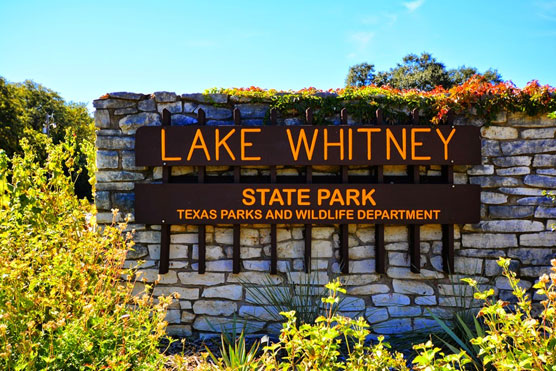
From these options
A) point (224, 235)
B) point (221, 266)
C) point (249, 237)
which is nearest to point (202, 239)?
point (224, 235)

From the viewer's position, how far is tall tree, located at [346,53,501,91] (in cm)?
1967

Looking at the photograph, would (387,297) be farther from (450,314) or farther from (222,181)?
(222,181)

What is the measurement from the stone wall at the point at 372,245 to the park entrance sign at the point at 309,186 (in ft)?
0.40

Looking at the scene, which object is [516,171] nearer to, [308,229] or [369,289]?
[369,289]

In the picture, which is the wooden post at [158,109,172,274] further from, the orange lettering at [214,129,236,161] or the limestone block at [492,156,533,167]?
the limestone block at [492,156,533,167]

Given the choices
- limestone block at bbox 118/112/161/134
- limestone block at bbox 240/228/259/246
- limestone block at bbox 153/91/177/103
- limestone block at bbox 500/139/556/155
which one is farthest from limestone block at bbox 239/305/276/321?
limestone block at bbox 500/139/556/155

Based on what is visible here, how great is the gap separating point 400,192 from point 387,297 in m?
1.07

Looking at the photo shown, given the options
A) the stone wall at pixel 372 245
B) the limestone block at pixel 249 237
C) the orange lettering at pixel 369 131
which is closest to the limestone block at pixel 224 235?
the stone wall at pixel 372 245

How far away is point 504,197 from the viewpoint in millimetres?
4051

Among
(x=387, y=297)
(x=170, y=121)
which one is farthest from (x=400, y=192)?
(x=170, y=121)

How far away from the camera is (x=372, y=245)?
13.2ft

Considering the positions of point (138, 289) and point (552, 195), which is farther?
point (138, 289)

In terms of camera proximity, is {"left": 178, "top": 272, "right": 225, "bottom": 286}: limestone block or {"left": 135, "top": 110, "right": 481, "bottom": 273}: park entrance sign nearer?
{"left": 135, "top": 110, "right": 481, "bottom": 273}: park entrance sign

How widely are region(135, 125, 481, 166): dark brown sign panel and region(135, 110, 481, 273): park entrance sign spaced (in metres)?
0.01
